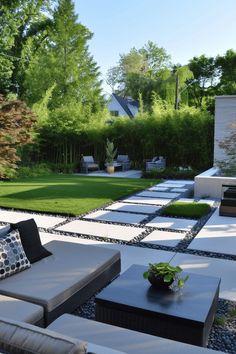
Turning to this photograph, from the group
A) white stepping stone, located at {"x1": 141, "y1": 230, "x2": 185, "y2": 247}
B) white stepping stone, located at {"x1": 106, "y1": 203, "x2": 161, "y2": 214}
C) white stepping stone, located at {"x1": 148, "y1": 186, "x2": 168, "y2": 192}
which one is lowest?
white stepping stone, located at {"x1": 141, "y1": 230, "x2": 185, "y2": 247}

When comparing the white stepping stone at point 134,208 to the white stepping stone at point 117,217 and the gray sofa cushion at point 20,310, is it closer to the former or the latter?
the white stepping stone at point 117,217

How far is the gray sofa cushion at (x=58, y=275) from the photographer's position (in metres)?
2.34

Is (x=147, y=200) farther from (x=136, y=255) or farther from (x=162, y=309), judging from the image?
(x=162, y=309)

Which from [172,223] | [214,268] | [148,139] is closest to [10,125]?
[172,223]

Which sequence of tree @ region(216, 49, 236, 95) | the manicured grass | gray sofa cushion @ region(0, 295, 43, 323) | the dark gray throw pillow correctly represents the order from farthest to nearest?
1. tree @ region(216, 49, 236, 95)
2. the manicured grass
3. the dark gray throw pillow
4. gray sofa cushion @ region(0, 295, 43, 323)

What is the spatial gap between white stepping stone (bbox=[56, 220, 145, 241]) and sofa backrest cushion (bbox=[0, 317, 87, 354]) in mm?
3430

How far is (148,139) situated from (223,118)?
3.00m

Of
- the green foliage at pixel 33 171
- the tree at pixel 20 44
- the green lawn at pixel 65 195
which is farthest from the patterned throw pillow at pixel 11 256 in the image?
the tree at pixel 20 44

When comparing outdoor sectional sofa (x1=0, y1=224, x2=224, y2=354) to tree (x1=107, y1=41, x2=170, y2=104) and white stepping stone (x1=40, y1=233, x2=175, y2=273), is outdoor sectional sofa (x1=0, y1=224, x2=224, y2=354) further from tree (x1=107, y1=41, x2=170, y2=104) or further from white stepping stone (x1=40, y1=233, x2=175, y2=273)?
tree (x1=107, y1=41, x2=170, y2=104)

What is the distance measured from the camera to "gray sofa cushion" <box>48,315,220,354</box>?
1699 millimetres

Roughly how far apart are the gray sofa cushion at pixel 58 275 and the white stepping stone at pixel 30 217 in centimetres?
200

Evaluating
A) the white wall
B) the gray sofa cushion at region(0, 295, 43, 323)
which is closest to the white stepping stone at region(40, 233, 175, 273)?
the gray sofa cushion at region(0, 295, 43, 323)

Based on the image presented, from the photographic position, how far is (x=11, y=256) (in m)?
2.61

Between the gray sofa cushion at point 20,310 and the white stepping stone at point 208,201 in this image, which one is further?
the white stepping stone at point 208,201
